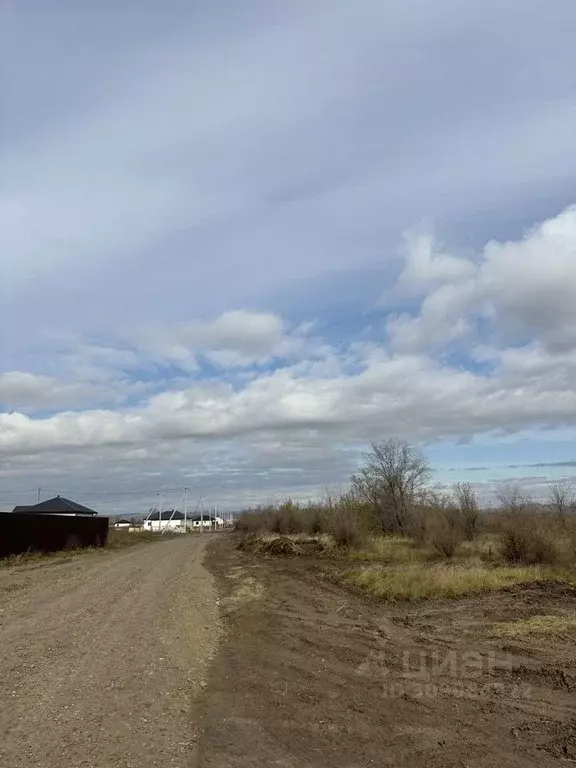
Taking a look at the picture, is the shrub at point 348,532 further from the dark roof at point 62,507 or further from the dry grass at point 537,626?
the dark roof at point 62,507

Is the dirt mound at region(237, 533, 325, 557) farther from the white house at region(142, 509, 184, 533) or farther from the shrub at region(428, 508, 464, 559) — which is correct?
the white house at region(142, 509, 184, 533)

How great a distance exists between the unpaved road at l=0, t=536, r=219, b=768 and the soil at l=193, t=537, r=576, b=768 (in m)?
0.39

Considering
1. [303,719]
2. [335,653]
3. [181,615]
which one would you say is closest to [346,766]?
[303,719]

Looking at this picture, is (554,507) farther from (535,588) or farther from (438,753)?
(438,753)

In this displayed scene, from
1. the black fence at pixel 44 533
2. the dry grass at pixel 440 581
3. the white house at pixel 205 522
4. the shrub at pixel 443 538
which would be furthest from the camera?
the white house at pixel 205 522

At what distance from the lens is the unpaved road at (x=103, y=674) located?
5457mm

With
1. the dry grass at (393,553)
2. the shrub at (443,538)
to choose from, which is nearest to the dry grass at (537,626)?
the dry grass at (393,553)

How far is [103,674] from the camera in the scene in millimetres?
7879

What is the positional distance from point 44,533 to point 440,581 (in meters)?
24.6

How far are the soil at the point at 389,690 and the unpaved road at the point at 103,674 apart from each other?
39cm

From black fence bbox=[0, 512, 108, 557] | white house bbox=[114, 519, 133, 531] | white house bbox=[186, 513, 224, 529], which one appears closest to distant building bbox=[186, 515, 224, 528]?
white house bbox=[186, 513, 224, 529]

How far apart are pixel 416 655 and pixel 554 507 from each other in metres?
23.0

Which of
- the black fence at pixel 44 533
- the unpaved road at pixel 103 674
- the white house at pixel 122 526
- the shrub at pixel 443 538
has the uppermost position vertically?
the white house at pixel 122 526

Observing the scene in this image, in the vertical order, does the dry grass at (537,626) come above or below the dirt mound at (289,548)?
below
